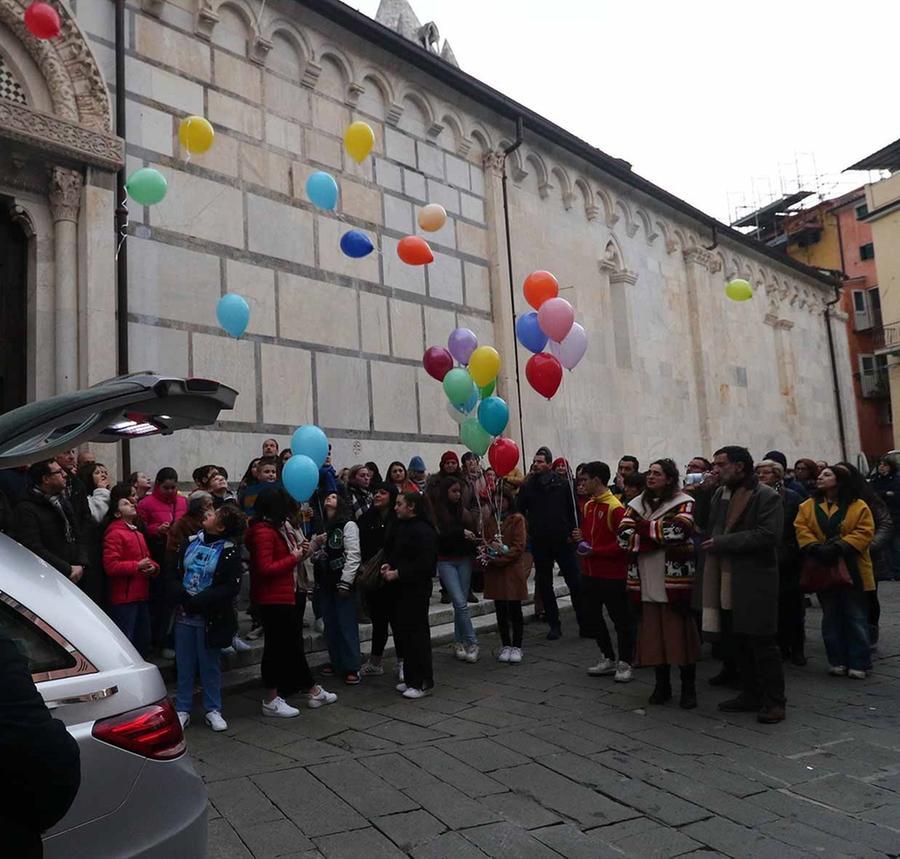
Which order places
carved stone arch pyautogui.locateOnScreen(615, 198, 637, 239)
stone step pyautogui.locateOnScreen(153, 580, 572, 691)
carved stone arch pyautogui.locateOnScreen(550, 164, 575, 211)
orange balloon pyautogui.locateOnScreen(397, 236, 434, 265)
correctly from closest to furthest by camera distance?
stone step pyautogui.locateOnScreen(153, 580, 572, 691) → orange balloon pyautogui.locateOnScreen(397, 236, 434, 265) → carved stone arch pyautogui.locateOnScreen(550, 164, 575, 211) → carved stone arch pyautogui.locateOnScreen(615, 198, 637, 239)

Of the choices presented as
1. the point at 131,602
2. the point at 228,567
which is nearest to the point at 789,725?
the point at 228,567

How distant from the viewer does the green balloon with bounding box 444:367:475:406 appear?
9008 mm

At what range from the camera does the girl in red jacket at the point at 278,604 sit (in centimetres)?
582

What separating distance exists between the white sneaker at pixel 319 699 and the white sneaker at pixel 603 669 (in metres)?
2.19

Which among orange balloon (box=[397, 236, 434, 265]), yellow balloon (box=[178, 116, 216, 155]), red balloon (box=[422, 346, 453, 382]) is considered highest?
yellow balloon (box=[178, 116, 216, 155])

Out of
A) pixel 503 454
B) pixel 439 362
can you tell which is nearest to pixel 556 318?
pixel 439 362

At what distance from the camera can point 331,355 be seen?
10.8 meters

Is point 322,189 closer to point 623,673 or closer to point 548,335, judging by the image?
point 548,335

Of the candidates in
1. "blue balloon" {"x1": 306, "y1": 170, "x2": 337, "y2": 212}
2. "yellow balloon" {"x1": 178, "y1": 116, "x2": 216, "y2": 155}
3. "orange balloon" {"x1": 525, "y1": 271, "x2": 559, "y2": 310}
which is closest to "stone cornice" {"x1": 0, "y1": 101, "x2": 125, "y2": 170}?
"yellow balloon" {"x1": 178, "y1": 116, "x2": 216, "y2": 155}

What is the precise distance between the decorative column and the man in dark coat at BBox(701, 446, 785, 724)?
252 inches

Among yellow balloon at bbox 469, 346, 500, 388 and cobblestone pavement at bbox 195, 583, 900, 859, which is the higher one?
yellow balloon at bbox 469, 346, 500, 388

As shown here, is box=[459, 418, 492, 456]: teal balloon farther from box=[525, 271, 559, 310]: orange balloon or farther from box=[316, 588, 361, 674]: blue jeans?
box=[316, 588, 361, 674]: blue jeans

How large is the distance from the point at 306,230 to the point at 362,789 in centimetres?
811

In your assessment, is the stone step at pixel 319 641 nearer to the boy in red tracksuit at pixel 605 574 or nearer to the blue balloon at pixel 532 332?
the boy in red tracksuit at pixel 605 574
